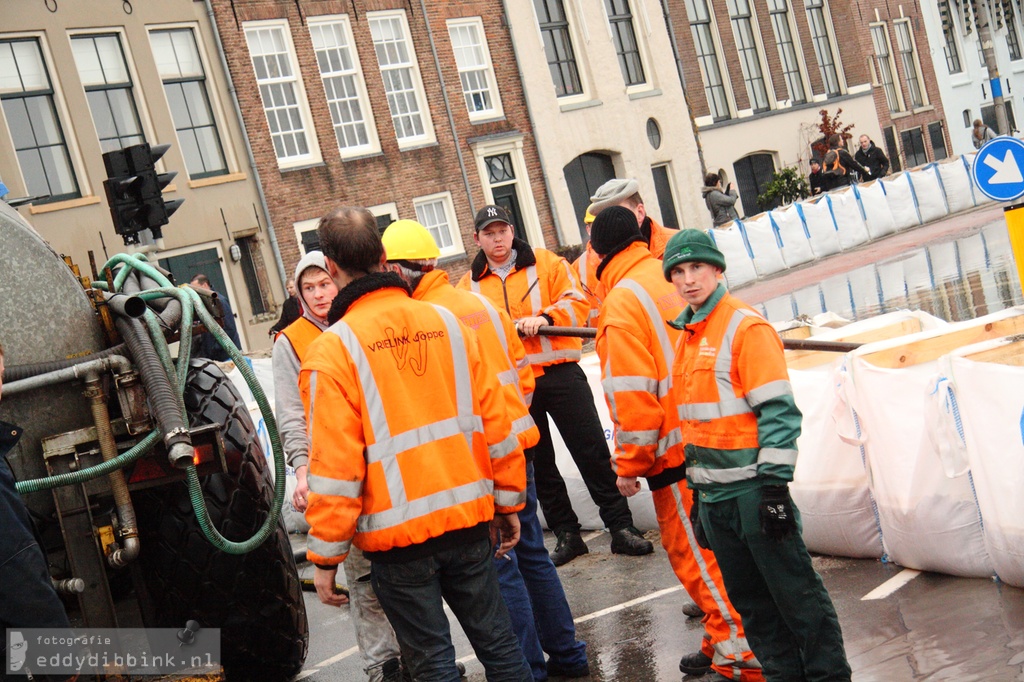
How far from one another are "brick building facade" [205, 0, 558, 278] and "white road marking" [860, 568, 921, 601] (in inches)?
706

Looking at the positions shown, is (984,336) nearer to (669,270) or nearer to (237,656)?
(669,270)

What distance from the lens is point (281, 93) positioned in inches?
892

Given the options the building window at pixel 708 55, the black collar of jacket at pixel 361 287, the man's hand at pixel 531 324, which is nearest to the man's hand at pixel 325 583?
the black collar of jacket at pixel 361 287

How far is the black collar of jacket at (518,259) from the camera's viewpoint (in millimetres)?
6598

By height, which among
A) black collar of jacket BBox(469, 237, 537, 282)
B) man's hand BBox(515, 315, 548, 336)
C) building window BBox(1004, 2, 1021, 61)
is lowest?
man's hand BBox(515, 315, 548, 336)

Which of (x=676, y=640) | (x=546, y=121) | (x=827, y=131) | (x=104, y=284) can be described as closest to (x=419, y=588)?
(x=676, y=640)

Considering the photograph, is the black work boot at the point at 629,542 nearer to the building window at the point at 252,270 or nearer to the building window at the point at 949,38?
the building window at the point at 252,270

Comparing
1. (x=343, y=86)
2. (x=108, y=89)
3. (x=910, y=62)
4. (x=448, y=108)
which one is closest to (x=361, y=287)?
(x=108, y=89)

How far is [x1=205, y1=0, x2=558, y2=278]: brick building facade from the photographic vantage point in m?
22.2


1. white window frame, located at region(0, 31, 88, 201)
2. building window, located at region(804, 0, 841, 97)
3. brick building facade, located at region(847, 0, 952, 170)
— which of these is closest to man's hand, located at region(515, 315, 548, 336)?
white window frame, located at region(0, 31, 88, 201)

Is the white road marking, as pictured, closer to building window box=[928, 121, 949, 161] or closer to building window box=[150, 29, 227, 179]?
building window box=[150, 29, 227, 179]

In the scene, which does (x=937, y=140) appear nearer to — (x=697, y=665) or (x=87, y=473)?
(x=697, y=665)

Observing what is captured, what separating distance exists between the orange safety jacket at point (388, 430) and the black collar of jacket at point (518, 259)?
2.83 m

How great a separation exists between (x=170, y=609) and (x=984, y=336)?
13.2 ft
